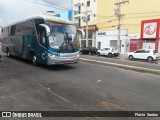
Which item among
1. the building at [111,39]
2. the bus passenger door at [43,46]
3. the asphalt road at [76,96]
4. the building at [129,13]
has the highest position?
the building at [129,13]

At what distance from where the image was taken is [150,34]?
3300 centimetres

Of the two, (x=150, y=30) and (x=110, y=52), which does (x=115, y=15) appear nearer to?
(x=150, y=30)

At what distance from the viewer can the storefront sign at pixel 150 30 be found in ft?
106

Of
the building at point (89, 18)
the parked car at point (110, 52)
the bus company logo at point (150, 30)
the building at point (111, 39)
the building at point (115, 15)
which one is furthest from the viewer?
the building at point (89, 18)

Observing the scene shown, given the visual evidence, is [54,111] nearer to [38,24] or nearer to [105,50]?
[38,24]

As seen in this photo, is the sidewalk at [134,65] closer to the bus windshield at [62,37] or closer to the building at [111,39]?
the bus windshield at [62,37]

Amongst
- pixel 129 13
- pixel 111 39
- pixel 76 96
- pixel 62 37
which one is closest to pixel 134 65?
pixel 62 37

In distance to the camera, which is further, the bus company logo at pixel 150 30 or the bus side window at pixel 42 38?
the bus company logo at pixel 150 30

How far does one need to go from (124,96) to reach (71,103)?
2.10 meters

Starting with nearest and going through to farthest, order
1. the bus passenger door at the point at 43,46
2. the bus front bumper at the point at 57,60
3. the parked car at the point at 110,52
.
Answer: the bus front bumper at the point at 57,60 < the bus passenger door at the point at 43,46 < the parked car at the point at 110,52

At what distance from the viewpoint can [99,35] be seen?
45.9m

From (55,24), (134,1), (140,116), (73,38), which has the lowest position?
(140,116)

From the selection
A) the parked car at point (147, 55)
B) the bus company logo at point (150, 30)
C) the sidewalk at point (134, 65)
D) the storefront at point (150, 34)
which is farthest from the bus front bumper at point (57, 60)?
the bus company logo at point (150, 30)

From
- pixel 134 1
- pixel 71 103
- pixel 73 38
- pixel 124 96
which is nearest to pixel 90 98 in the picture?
pixel 71 103
